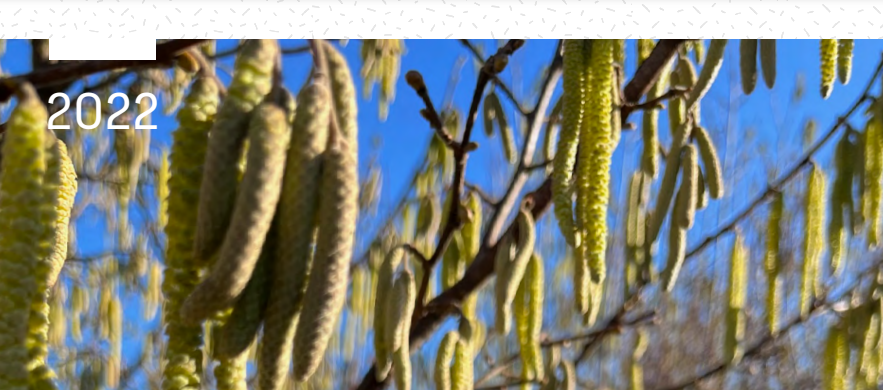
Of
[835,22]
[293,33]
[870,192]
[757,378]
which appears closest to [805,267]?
[870,192]

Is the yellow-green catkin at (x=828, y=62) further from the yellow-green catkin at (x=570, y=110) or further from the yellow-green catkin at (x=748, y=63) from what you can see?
the yellow-green catkin at (x=570, y=110)

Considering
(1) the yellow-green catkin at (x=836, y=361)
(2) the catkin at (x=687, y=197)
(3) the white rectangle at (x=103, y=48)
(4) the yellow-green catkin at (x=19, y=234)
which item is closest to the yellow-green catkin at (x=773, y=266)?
(1) the yellow-green catkin at (x=836, y=361)

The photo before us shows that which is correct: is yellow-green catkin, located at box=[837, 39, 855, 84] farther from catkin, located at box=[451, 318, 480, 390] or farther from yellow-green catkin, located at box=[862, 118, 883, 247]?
catkin, located at box=[451, 318, 480, 390]

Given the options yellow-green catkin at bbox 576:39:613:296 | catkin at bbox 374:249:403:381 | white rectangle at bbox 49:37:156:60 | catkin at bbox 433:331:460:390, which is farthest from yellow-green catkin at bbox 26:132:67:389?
catkin at bbox 433:331:460:390

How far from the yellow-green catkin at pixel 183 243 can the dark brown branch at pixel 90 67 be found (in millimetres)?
38

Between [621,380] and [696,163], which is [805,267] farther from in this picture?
[621,380]

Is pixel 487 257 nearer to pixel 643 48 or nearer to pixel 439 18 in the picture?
pixel 643 48

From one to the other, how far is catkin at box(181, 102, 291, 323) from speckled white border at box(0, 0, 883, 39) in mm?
155

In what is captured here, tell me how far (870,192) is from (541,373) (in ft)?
1.43

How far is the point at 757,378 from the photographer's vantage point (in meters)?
4.15

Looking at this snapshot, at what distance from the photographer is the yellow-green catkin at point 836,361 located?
1.28 meters

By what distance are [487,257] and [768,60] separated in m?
0.40

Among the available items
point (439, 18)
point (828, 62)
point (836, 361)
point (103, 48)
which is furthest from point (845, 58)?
point (103, 48)

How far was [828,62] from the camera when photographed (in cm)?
86
